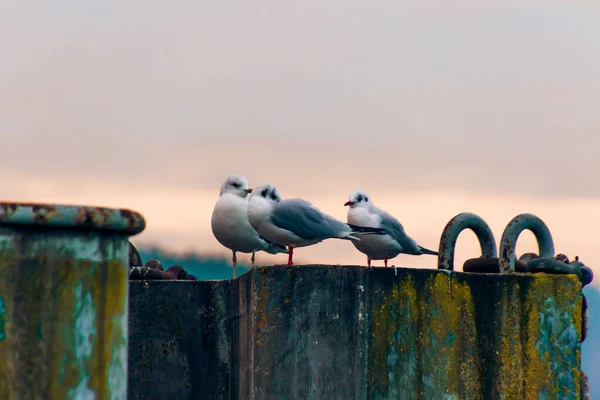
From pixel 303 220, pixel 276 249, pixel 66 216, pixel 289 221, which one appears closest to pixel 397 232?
pixel 276 249

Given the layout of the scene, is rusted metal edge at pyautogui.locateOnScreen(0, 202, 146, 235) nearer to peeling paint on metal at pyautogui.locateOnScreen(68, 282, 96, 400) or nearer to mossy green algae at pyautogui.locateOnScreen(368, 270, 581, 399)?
peeling paint on metal at pyautogui.locateOnScreen(68, 282, 96, 400)

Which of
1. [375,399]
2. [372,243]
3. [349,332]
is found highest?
[372,243]

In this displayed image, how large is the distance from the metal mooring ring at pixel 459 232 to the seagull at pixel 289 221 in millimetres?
981

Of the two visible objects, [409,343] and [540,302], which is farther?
[540,302]

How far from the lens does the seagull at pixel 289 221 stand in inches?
357

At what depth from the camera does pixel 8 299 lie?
300cm

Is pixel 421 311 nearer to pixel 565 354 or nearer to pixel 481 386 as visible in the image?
pixel 481 386

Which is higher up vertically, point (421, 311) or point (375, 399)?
point (421, 311)

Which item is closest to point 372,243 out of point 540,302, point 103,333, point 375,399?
point 540,302

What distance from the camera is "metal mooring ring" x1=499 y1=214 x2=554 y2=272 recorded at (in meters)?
8.39

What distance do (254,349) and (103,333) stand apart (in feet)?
12.8

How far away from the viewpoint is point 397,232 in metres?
11.4

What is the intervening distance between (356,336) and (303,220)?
2.25 meters

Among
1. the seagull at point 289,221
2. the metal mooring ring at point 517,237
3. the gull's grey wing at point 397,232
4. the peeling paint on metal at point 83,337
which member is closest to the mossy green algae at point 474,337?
the metal mooring ring at point 517,237
